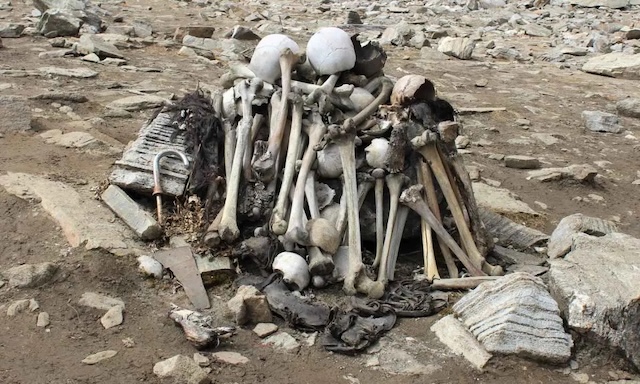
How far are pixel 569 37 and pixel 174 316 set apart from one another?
11.9m

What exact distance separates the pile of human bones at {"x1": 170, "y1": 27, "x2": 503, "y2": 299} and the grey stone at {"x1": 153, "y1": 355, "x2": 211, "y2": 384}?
877 mm

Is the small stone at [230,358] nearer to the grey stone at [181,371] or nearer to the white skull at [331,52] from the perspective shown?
the grey stone at [181,371]

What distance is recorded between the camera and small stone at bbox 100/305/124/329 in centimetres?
341

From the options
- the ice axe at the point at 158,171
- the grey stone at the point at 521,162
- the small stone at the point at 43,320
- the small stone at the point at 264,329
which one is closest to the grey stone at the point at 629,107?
the grey stone at the point at 521,162

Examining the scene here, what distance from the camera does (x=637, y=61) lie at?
10.5m

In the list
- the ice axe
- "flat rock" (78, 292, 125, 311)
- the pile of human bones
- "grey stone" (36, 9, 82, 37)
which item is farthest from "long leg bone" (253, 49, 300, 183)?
"grey stone" (36, 9, 82, 37)

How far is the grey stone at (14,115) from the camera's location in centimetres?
553

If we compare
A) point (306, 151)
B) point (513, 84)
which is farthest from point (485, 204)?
point (513, 84)

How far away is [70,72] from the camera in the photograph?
7.82 m

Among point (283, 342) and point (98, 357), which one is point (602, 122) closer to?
point (283, 342)

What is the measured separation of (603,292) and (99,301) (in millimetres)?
2623

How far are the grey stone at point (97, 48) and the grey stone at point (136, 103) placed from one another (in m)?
2.31

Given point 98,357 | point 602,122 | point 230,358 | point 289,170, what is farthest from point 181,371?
point 602,122

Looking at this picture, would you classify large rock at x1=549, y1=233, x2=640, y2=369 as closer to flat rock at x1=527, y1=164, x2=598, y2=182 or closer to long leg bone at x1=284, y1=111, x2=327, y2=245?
long leg bone at x1=284, y1=111, x2=327, y2=245
